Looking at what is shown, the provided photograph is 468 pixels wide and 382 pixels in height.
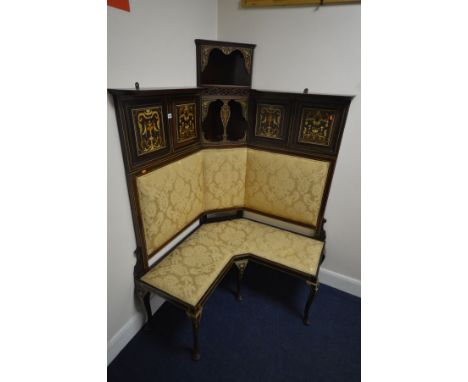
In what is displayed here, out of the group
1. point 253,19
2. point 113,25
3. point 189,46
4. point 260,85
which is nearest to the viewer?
point 113,25

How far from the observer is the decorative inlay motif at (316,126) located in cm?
176

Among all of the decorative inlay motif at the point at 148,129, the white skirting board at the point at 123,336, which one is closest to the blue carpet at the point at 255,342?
the white skirting board at the point at 123,336

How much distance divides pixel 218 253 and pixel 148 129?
94 cm

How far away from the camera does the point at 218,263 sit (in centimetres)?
170

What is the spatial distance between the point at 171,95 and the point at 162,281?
1.11m

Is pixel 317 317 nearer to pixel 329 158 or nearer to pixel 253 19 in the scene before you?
pixel 329 158

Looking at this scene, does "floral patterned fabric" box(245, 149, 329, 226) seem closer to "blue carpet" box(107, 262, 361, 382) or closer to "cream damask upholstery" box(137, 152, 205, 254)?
"cream damask upholstery" box(137, 152, 205, 254)

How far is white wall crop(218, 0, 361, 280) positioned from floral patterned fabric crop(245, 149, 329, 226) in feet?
0.54

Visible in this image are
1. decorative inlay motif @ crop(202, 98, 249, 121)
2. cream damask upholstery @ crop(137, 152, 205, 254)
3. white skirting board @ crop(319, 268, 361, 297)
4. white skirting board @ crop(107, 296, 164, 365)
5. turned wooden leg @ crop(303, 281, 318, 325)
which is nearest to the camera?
cream damask upholstery @ crop(137, 152, 205, 254)

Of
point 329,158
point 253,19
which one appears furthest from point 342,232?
point 253,19

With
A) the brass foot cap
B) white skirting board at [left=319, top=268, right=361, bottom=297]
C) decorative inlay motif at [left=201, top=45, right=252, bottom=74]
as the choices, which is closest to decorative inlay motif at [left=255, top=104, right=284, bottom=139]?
decorative inlay motif at [left=201, top=45, right=252, bottom=74]

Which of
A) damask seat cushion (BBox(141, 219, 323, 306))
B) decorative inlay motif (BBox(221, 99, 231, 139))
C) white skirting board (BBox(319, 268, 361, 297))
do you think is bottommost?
white skirting board (BBox(319, 268, 361, 297))

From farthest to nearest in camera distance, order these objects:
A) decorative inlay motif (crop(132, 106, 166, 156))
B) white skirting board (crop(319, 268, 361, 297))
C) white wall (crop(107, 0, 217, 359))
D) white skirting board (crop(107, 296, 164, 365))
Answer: white skirting board (crop(319, 268, 361, 297)) < white skirting board (crop(107, 296, 164, 365)) < decorative inlay motif (crop(132, 106, 166, 156)) < white wall (crop(107, 0, 217, 359))

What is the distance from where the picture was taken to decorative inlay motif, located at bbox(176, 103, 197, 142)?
5.33 feet
